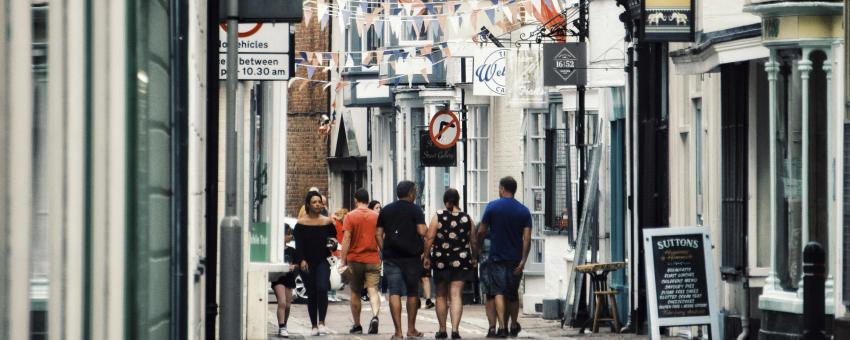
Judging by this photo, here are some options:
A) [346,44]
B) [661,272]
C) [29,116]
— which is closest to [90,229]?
[29,116]

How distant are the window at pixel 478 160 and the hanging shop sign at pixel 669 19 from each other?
17.2 meters

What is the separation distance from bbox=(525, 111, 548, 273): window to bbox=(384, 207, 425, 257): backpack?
1051 cm

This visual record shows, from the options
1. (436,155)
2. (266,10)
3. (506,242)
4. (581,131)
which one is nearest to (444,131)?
(436,155)

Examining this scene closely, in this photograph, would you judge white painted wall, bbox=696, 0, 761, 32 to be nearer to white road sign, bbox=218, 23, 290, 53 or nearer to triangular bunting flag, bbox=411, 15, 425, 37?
white road sign, bbox=218, 23, 290, 53

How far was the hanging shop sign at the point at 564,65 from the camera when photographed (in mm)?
23797

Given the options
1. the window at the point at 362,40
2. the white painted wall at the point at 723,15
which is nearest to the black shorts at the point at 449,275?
the white painted wall at the point at 723,15

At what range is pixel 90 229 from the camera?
4.35 meters

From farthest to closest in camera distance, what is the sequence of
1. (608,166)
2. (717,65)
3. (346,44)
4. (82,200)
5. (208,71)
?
(346,44) → (608,166) → (717,65) → (208,71) → (82,200)

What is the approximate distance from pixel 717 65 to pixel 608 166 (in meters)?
6.47

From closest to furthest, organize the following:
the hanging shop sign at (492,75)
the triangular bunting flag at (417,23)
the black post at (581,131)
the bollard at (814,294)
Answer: the bollard at (814,294)
the black post at (581,131)
the hanging shop sign at (492,75)
the triangular bunting flag at (417,23)

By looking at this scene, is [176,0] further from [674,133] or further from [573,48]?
[573,48]

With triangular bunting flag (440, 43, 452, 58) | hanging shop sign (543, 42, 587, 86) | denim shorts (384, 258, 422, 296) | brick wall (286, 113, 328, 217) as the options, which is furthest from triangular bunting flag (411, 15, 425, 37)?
brick wall (286, 113, 328, 217)

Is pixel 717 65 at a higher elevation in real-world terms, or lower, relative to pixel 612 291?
higher

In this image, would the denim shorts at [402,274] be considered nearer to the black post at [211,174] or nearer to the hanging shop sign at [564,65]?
the hanging shop sign at [564,65]
